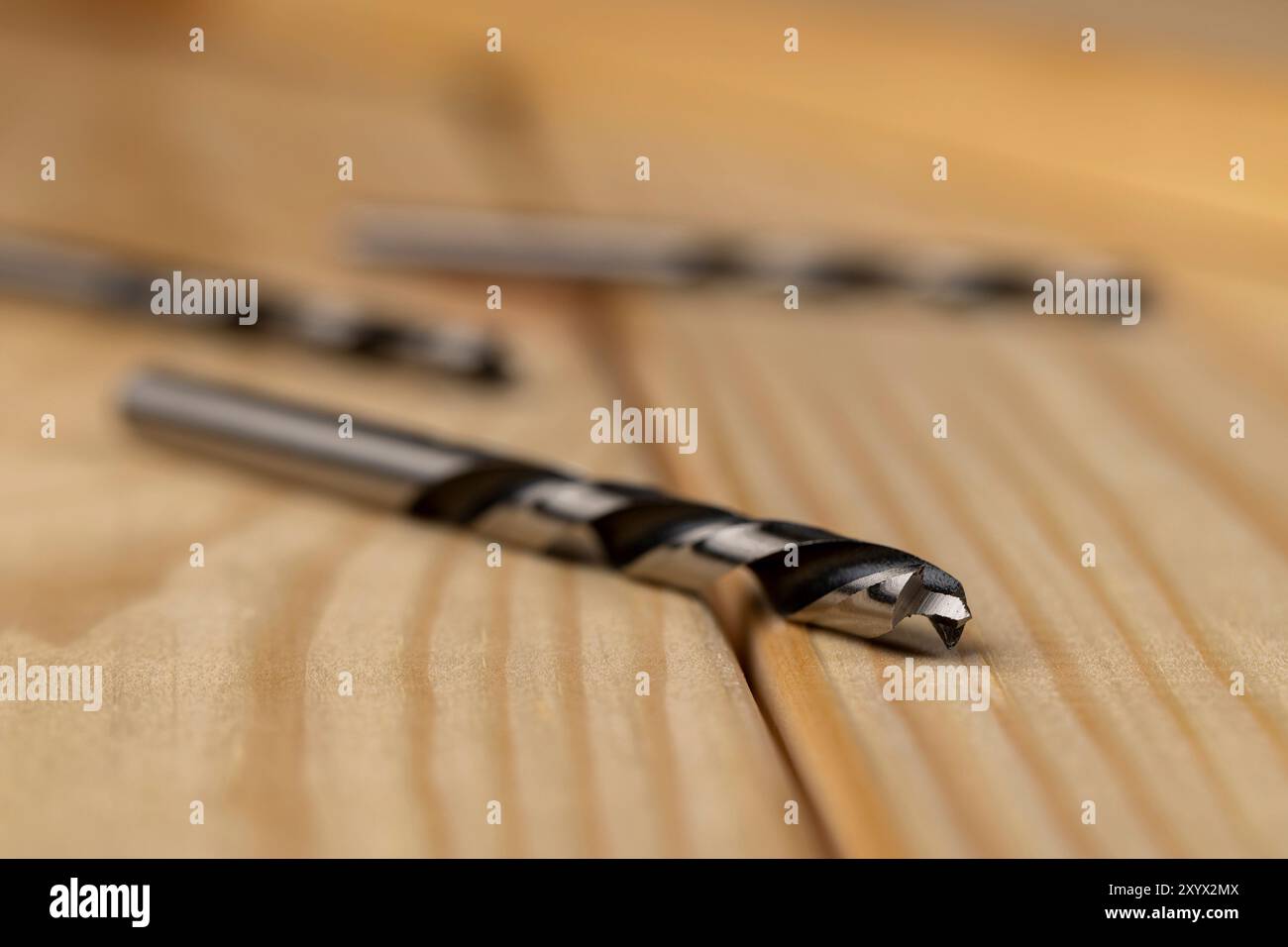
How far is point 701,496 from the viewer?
64 centimetres

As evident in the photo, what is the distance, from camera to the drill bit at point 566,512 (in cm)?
48

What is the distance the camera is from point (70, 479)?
2.25 ft

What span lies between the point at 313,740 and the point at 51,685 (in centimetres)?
11

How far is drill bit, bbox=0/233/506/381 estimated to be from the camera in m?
0.85

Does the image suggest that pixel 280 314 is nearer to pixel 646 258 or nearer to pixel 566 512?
pixel 646 258

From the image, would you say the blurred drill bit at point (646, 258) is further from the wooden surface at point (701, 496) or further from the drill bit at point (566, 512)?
the drill bit at point (566, 512)

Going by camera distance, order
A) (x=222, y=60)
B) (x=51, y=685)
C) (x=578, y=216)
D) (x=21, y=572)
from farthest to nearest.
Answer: (x=222, y=60) → (x=578, y=216) → (x=21, y=572) → (x=51, y=685)

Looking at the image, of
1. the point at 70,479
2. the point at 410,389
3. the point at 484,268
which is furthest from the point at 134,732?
the point at 484,268

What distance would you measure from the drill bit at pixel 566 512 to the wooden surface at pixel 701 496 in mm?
15

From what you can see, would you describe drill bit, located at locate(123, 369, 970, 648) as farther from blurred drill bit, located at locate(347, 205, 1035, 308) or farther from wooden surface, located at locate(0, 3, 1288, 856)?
blurred drill bit, located at locate(347, 205, 1035, 308)

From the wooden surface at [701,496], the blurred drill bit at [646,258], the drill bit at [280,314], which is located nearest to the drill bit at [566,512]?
the wooden surface at [701,496]

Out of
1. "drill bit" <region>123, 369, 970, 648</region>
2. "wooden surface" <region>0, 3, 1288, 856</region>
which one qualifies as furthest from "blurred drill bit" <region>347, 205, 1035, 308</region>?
"drill bit" <region>123, 369, 970, 648</region>

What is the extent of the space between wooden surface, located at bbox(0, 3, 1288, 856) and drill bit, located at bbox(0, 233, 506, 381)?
2 cm
